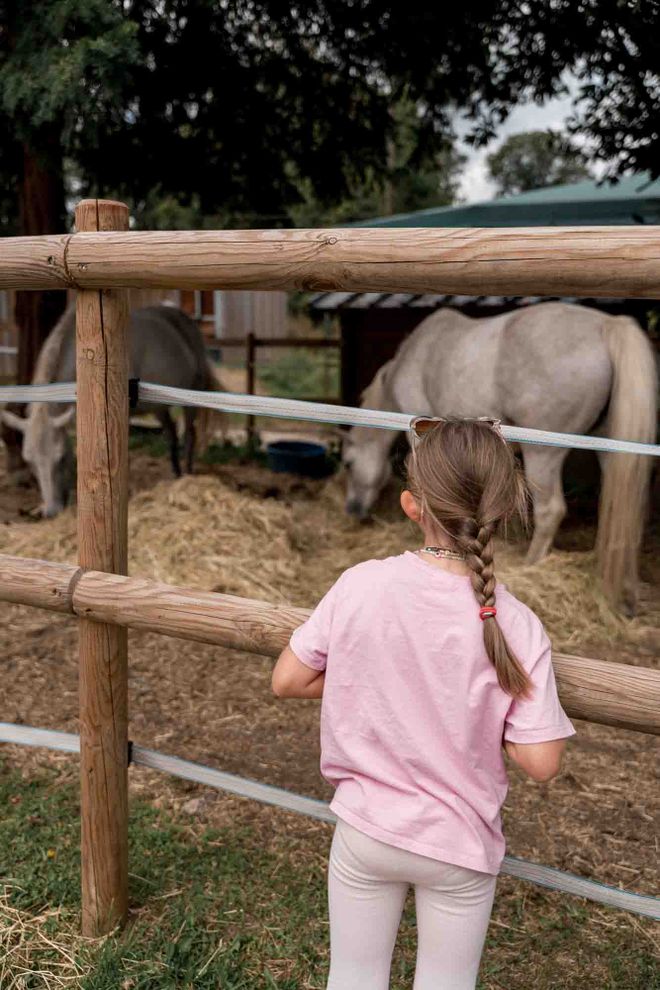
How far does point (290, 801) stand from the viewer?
6.75 feet

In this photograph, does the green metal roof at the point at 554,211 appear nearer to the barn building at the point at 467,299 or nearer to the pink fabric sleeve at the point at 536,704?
the barn building at the point at 467,299

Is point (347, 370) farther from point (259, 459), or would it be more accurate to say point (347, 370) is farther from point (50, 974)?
point (50, 974)

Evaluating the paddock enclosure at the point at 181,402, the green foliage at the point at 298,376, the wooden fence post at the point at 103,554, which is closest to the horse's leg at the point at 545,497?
the paddock enclosure at the point at 181,402

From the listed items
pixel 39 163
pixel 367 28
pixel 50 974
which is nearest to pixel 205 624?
pixel 50 974

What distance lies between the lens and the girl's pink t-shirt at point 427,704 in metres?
1.34

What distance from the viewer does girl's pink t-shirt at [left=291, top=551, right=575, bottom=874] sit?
1336 millimetres

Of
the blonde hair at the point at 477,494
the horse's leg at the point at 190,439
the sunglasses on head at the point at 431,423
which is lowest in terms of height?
the horse's leg at the point at 190,439

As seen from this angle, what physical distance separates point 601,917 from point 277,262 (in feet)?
6.44

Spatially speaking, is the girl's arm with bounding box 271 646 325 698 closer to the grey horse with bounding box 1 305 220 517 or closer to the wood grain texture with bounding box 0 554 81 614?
the wood grain texture with bounding box 0 554 81 614

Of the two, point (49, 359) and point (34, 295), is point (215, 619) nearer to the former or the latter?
point (49, 359)

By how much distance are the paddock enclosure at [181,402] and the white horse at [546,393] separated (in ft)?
7.84

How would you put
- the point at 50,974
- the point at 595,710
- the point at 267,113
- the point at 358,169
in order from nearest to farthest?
the point at 595,710 → the point at 50,974 → the point at 267,113 → the point at 358,169

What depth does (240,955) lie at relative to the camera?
7.06 feet

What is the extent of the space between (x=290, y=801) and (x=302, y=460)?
6.59 metres
